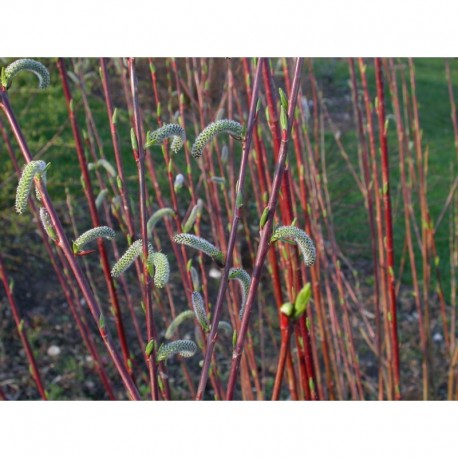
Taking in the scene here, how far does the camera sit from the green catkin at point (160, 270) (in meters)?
0.63

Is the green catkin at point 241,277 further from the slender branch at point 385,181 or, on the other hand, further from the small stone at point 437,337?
the small stone at point 437,337

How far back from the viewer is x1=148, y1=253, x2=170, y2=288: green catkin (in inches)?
24.6

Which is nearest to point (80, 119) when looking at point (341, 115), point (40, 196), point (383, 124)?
point (341, 115)

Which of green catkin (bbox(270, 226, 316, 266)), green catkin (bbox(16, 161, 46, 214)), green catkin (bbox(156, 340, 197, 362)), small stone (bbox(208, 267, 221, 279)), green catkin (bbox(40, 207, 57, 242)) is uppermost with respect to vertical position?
green catkin (bbox(16, 161, 46, 214))

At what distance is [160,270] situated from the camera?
2.08 ft

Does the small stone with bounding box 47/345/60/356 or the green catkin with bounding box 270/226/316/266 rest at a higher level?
the green catkin with bounding box 270/226/316/266

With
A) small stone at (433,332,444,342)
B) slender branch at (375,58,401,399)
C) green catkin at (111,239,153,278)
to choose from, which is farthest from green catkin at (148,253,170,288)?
small stone at (433,332,444,342)

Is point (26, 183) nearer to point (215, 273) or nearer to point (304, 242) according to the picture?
point (304, 242)

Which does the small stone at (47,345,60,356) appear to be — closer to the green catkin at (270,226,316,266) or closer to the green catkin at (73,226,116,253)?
the green catkin at (73,226,116,253)

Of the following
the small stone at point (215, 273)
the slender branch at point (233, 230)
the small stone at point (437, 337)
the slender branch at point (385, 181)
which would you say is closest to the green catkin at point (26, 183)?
the slender branch at point (233, 230)

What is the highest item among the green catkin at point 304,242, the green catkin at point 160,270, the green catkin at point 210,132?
the green catkin at point 210,132
